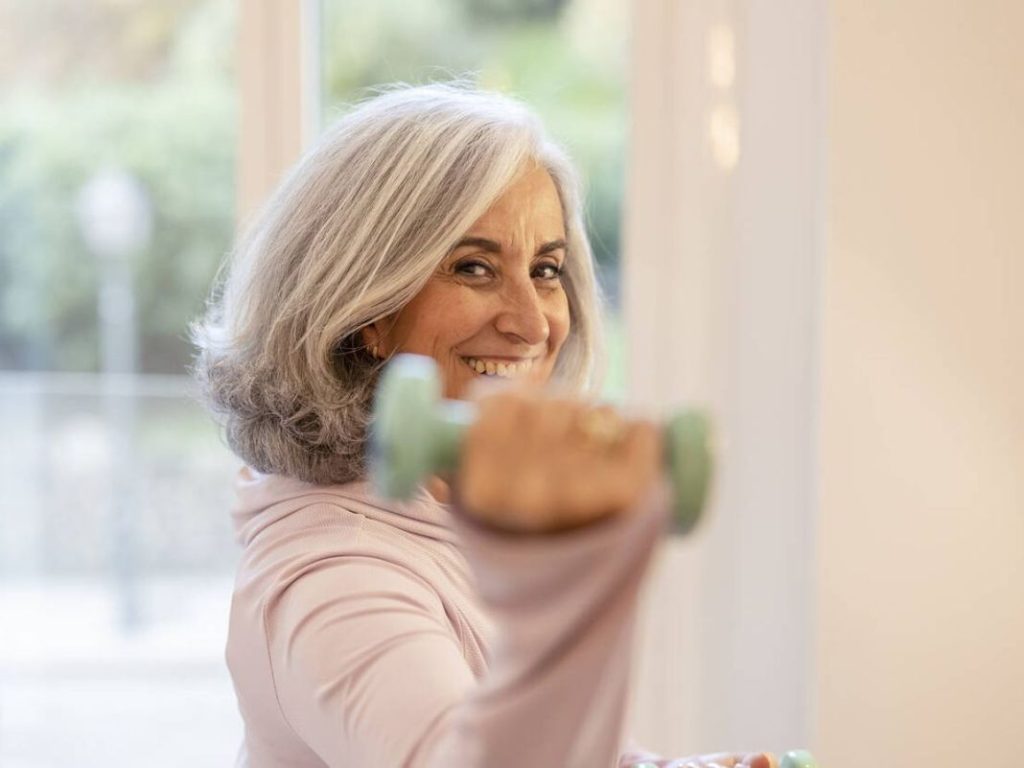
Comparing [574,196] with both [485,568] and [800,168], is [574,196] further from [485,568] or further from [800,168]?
[485,568]

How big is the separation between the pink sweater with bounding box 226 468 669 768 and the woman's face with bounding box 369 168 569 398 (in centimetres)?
17

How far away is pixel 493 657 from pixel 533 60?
5.19 ft

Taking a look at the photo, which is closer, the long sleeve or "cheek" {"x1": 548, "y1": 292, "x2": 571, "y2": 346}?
the long sleeve

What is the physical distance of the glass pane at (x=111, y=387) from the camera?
2168 mm

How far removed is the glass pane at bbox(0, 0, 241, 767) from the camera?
217 cm

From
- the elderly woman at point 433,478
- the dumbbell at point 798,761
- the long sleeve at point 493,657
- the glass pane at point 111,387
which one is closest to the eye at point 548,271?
the elderly woman at point 433,478

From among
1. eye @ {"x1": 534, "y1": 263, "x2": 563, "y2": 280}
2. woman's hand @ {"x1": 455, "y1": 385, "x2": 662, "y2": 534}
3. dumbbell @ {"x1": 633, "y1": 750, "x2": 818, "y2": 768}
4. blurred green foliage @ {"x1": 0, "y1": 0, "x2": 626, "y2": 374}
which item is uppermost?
blurred green foliage @ {"x1": 0, "y1": 0, "x2": 626, "y2": 374}

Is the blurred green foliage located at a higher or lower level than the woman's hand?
higher

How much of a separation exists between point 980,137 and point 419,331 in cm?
98

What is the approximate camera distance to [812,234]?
72.7 inches

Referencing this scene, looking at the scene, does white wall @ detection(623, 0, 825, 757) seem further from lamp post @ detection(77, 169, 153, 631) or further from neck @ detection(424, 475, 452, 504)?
lamp post @ detection(77, 169, 153, 631)

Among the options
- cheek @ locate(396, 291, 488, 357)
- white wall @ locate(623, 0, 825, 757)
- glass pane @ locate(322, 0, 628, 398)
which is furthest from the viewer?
glass pane @ locate(322, 0, 628, 398)

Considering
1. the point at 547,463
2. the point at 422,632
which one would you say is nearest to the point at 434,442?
the point at 547,463

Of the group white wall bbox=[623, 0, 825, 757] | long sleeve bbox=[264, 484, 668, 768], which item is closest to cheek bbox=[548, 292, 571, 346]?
long sleeve bbox=[264, 484, 668, 768]
